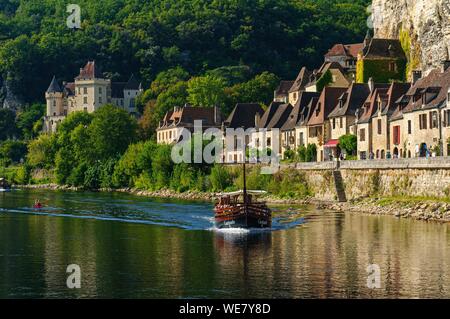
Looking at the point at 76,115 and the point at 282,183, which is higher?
the point at 76,115

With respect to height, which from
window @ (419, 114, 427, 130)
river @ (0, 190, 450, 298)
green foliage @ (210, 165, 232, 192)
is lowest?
river @ (0, 190, 450, 298)

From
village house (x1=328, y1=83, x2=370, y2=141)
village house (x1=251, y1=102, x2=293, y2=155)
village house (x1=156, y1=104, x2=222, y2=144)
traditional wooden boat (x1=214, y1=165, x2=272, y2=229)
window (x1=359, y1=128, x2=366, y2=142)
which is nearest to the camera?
traditional wooden boat (x1=214, y1=165, x2=272, y2=229)

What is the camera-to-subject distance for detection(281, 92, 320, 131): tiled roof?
111m

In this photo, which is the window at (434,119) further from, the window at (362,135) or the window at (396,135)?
the window at (362,135)

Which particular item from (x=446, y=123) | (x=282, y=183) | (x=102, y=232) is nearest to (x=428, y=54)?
(x=282, y=183)

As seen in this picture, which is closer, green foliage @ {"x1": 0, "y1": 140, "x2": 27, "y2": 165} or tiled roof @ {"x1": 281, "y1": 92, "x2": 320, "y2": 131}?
tiled roof @ {"x1": 281, "y1": 92, "x2": 320, "y2": 131}

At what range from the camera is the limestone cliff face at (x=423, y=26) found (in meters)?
106

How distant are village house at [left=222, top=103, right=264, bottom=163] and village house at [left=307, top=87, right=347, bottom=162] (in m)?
15.4

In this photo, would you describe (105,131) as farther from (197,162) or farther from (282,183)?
(282,183)

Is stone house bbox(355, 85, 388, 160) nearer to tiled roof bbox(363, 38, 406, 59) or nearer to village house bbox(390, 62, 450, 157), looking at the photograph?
village house bbox(390, 62, 450, 157)

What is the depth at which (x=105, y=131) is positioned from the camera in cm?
14962

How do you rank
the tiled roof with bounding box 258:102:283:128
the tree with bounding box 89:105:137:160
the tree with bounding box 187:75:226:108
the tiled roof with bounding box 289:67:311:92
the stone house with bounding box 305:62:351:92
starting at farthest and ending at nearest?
1. the tree with bounding box 187:75:226:108
2. the tree with bounding box 89:105:137:160
3. the tiled roof with bounding box 289:67:311:92
4. the stone house with bounding box 305:62:351:92
5. the tiled roof with bounding box 258:102:283:128

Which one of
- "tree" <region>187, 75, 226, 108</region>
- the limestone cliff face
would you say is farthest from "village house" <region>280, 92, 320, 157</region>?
"tree" <region>187, 75, 226, 108</region>
